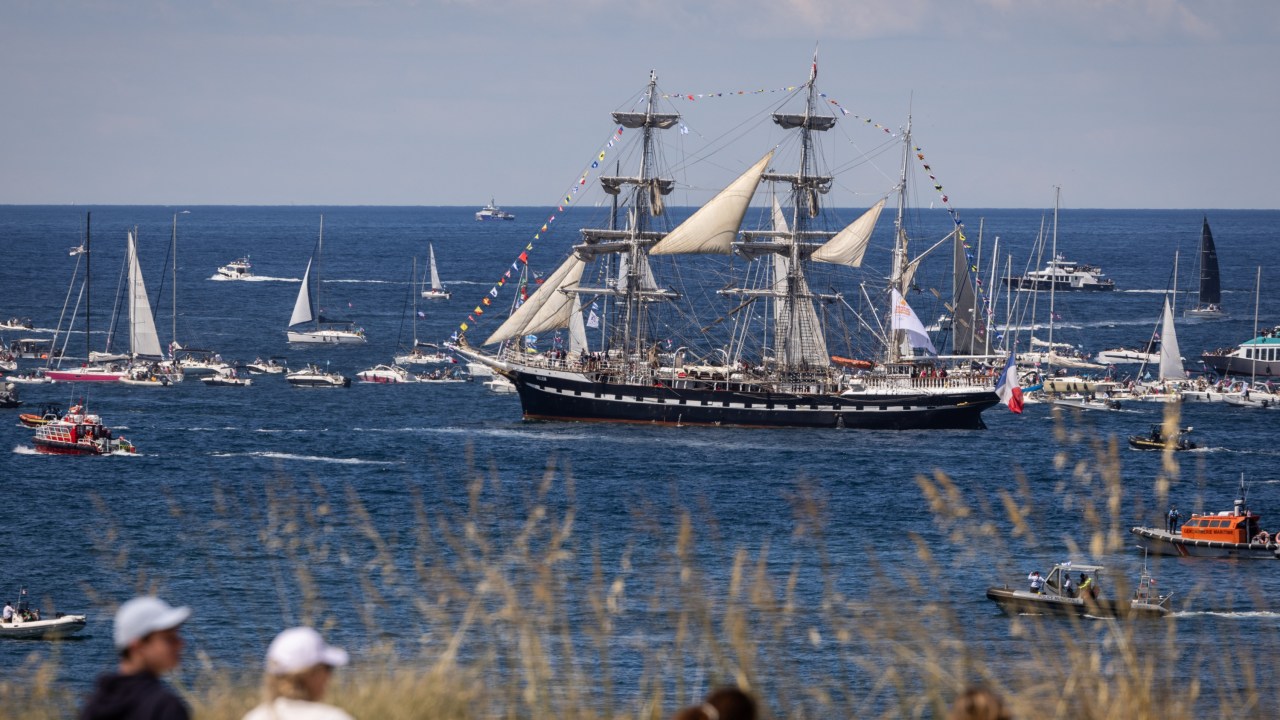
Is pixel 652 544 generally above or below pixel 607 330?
below

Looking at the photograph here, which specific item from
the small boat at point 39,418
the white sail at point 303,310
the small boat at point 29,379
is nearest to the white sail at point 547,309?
the small boat at point 39,418

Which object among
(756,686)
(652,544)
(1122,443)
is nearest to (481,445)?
(652,544)

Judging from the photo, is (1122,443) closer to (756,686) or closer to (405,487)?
(405,487)

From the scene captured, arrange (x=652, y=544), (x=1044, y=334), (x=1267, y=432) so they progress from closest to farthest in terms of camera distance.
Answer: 1. (x=652, y=544)
2. (x=1267, y=432)
3. (x=1044, y=334)

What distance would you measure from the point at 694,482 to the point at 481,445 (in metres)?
14.8

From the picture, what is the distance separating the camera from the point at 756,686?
347 inches

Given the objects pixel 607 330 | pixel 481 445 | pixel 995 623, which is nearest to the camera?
pixel 995 623

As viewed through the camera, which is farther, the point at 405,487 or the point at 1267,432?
the point at 1267,432

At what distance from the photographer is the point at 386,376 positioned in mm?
109375

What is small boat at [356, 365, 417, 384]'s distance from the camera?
109188mm

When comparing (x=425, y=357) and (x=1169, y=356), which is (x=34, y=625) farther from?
(x=1169, y=356)

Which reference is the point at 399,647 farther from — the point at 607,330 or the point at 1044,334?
the point at 1044,334

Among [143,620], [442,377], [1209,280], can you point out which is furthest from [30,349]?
[143,620]

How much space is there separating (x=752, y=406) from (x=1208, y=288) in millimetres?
90218
